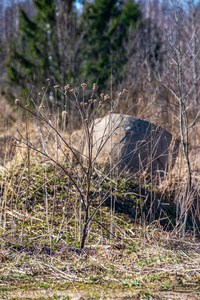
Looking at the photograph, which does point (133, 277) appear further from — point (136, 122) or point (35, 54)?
point (35, 54)

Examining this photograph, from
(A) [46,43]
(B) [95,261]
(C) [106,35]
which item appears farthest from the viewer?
(C) [106,35]

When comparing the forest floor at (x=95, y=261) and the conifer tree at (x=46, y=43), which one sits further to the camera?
the conifer tree at (x=46, y=43)

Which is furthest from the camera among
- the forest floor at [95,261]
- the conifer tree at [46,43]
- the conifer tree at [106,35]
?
the conifer tree at [106,35]

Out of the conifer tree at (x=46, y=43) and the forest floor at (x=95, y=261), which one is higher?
the conifer tree at (x=46, y=43)

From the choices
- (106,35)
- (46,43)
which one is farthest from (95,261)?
(106,35)

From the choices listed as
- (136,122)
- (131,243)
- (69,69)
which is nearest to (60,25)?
(69,69)

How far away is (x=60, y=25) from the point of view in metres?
9.70

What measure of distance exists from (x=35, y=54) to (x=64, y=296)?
9.63 meters

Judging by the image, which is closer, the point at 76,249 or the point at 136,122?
the point at 76,249

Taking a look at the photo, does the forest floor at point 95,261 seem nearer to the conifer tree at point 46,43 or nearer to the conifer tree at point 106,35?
the conifer tree at point 46,43

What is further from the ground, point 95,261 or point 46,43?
point 46,43

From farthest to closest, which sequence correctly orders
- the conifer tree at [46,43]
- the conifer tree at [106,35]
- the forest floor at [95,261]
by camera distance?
the conifer tree at [106,35] → the conifer tree at [46,43] → the forest floor at [95,261]

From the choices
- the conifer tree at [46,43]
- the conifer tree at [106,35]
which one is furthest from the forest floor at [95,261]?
the conifer tree at [106,35]

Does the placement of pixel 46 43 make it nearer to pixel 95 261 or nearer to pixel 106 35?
pixel 106 35
